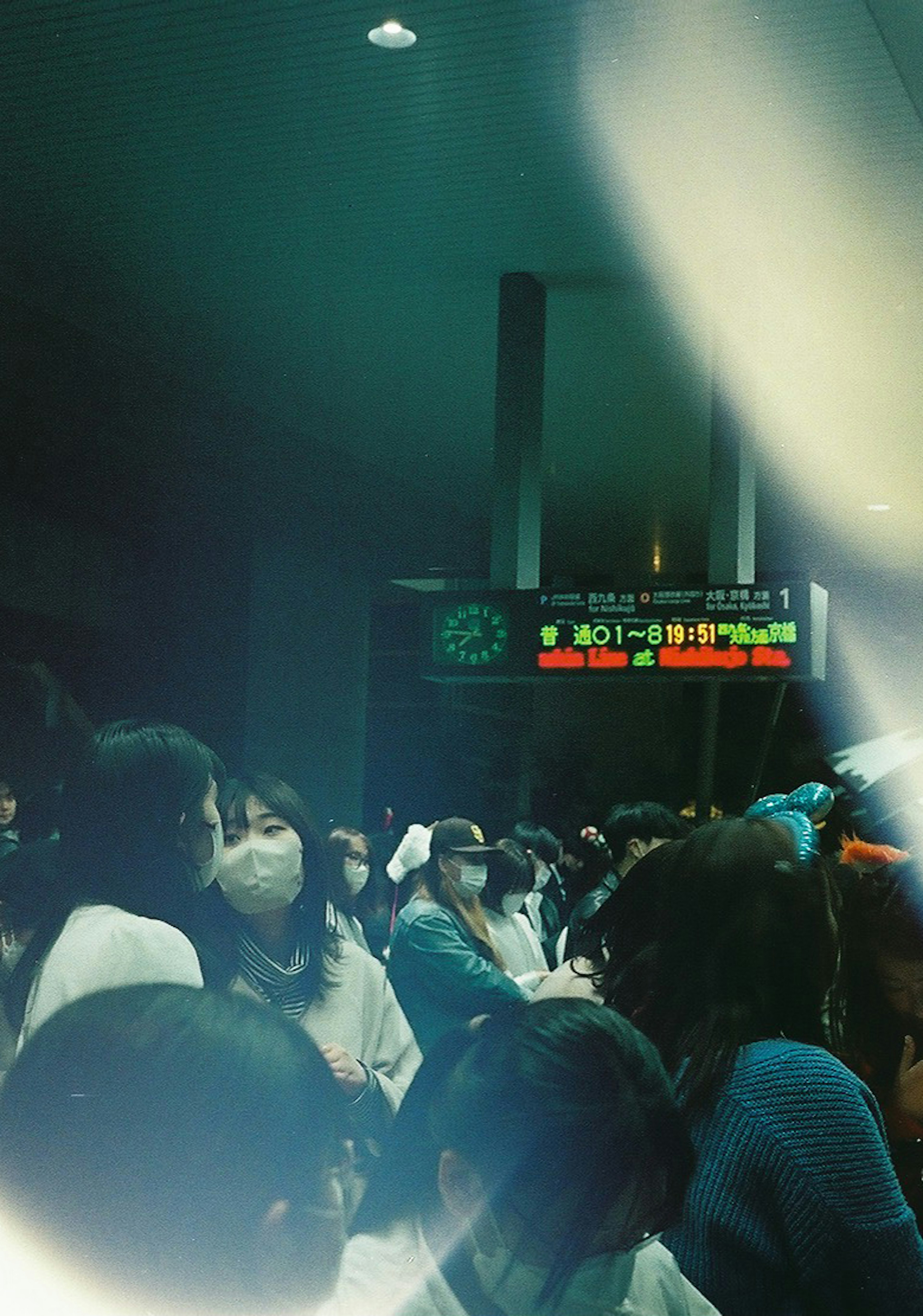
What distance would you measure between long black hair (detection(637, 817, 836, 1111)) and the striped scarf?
4.00ft

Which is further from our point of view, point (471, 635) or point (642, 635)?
point (471, 635)

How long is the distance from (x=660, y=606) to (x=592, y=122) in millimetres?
2381

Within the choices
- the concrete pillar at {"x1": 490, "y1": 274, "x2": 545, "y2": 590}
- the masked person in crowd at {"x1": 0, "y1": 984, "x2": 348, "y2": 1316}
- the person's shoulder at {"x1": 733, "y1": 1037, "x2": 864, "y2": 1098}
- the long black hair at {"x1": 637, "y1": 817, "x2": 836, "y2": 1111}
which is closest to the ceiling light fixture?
the concrete pillar at {"x1": 490, "y1": 274, "x2": 545, "y2": 590}

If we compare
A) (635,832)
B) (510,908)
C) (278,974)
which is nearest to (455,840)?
(510,908)

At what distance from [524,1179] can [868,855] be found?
3.52m

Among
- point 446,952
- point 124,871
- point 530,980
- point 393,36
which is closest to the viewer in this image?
point 124,871

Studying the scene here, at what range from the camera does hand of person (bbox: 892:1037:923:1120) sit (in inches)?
125

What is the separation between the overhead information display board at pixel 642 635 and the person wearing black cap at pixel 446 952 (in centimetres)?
204

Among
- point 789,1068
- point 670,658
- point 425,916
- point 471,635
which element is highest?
point 471,635

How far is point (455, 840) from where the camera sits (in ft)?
19.4

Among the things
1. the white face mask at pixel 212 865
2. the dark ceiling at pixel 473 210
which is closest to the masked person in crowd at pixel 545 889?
the dark ceiling at pixel 473 210

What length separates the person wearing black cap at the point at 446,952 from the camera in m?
5.15

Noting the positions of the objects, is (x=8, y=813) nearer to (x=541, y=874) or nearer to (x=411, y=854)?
(x=411, y=854)

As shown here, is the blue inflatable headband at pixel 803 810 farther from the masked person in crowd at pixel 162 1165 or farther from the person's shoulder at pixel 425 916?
the masked person in crowd at pixel 162 1165
